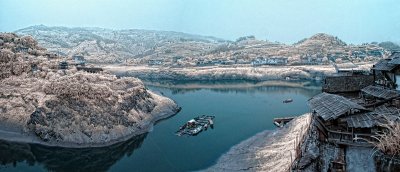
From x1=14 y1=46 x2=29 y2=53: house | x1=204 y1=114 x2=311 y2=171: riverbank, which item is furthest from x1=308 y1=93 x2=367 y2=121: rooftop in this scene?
x1=14 y1=46 x2=29 y2=53: house

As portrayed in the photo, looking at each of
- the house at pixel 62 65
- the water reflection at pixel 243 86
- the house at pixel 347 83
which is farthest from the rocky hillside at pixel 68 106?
the water reflection at pixel 243 86

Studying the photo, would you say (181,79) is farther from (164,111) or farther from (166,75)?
(164,111)

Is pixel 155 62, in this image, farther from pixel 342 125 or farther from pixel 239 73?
Answer: pixel 342 125

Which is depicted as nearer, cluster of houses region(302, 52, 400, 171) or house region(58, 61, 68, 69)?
cluster of houses region(302, 52, 400, 171)

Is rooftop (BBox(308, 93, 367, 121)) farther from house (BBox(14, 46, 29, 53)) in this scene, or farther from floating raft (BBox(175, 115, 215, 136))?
house (BBox(14, 46, 29, 53))

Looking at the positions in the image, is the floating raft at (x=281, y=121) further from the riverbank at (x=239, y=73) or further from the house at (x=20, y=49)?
the house at (x=20, y=49)

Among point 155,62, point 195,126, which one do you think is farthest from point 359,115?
point 155,62
